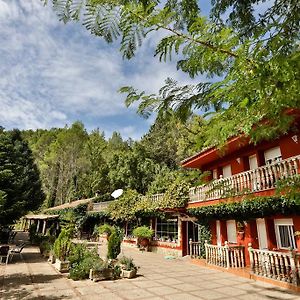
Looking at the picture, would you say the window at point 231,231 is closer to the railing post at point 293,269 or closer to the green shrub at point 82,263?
the railing post at point 293,269

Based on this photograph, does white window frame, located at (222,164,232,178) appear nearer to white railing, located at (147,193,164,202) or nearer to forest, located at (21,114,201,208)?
white railing, located at (147,193,164,202)

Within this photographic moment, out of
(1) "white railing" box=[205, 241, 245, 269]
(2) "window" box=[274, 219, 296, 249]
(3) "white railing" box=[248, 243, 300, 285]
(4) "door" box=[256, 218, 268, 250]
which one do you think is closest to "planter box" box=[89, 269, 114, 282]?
(1) "white railing" box=[205, 241, 245, 269]

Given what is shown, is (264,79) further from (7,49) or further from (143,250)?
(143,250)

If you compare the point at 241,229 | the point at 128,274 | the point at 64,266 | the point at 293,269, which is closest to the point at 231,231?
the point at 241,229

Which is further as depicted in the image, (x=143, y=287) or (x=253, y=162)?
(x=253, y=162)

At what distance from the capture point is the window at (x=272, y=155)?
11.4 m

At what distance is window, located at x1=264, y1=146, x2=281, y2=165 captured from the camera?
37.4ft

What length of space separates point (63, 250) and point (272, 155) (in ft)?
36.1

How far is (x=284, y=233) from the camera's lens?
35.2ft

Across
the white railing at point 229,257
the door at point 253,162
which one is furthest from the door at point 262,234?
the door at point 253,162

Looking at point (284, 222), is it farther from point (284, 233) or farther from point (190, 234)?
point (190, 234)

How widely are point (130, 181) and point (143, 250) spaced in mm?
12334

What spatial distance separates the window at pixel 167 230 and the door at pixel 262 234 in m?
7.94

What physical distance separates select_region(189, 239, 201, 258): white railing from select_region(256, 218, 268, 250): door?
178 inches
